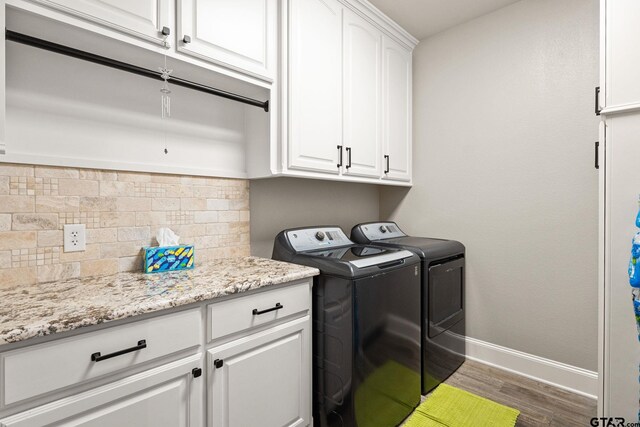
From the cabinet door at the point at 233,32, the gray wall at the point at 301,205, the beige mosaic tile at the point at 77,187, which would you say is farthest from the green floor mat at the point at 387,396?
the cabinet door at the point at 233,32

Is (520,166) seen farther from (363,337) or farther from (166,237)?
(166,237)

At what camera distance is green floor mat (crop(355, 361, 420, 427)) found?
158 cm

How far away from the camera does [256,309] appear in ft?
4.51

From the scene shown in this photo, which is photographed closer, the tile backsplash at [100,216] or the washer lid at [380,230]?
the tile backsplash at [100,216]

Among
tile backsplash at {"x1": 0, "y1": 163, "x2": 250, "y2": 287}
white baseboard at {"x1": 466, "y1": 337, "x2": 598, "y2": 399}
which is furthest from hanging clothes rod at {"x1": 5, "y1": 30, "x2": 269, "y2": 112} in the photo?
white baseboard at {"x1": 466, "y1": 337, "x2": 598, "y2": 399}

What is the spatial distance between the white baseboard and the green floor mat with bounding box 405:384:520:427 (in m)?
0.51

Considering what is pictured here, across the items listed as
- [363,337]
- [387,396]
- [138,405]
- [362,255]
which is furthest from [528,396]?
[138,405]

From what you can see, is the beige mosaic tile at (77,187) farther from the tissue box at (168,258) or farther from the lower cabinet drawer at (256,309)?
the lower cabinet drawer at (256,309)

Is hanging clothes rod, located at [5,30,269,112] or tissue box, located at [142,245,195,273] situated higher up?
hanging clothes rod, located at [5,30,269,112]

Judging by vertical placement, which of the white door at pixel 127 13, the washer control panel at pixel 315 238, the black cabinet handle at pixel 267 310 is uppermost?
the white door at pixel 127 13

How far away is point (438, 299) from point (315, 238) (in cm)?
95

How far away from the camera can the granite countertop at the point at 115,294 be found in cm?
88

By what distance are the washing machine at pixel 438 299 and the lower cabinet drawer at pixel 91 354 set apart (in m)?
1.50

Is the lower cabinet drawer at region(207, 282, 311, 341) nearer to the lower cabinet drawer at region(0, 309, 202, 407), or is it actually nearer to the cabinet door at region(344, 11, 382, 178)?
the lower cabinet drawer at region(0, 309, 202, 407)
